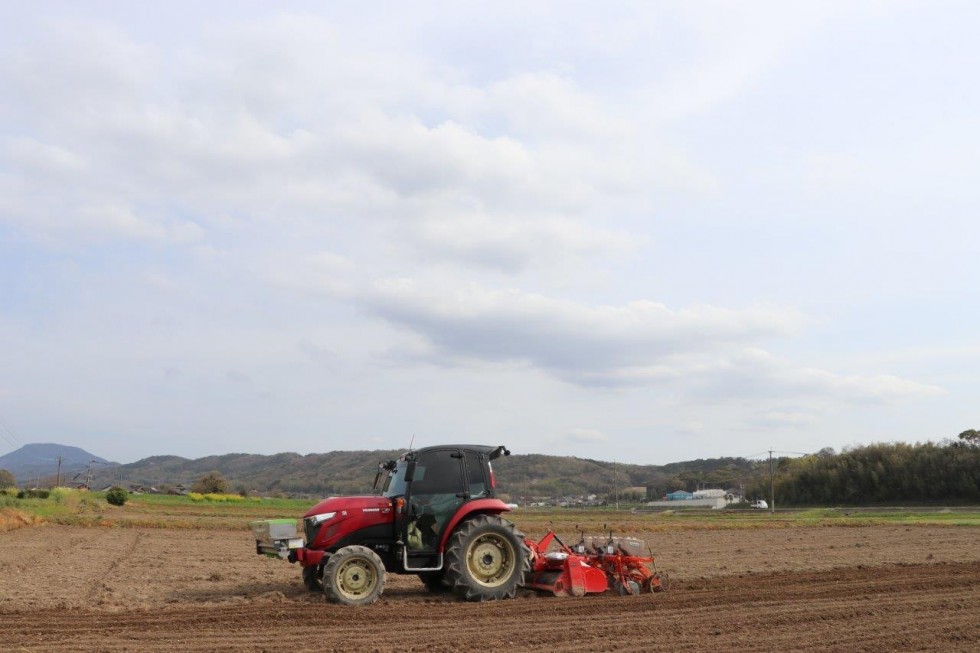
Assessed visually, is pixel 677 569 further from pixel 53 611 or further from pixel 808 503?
pixel 808 503

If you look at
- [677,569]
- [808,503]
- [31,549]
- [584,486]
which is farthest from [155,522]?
[584,486]

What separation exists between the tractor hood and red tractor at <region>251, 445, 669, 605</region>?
0.05 feet

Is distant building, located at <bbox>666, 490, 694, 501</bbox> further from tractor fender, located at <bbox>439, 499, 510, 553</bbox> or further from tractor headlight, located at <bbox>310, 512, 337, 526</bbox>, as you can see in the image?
tractor headlight, located at <bbox>310, 512, 337, 526</bbox>

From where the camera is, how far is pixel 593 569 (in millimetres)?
12641

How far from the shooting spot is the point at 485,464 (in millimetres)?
12352

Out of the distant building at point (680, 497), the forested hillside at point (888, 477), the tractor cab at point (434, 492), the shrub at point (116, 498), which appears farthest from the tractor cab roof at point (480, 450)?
the distant building at point (680, 497)

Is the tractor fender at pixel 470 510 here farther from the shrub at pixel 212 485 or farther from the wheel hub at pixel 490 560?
the shrub at pixel 212 485

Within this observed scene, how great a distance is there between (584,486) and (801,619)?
12948cm

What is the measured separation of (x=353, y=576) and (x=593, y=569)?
3521 mm

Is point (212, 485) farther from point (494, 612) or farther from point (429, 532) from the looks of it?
point (494, 612)

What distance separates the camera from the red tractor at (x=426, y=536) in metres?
11.7

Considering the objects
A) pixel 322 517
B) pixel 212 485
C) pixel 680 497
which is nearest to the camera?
pixel 322 517

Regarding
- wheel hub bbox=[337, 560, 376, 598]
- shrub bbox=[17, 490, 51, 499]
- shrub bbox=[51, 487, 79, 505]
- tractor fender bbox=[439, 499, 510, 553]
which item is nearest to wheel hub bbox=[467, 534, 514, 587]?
tractor fender bbox=[439, 499, 510, 553]

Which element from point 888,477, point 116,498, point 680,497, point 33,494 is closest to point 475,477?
point 33,494
